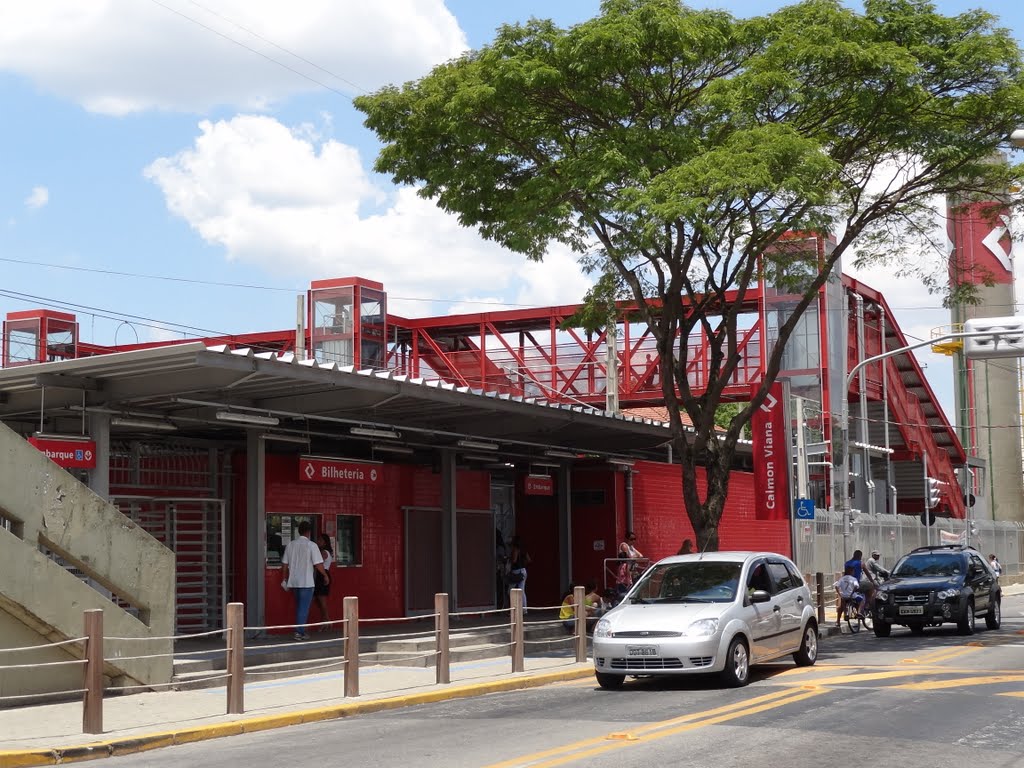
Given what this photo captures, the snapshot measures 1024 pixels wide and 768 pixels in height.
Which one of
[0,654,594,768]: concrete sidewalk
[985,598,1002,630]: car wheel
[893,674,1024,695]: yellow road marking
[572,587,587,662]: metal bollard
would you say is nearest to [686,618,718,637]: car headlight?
[893,674,1024,695]: yellow road marking

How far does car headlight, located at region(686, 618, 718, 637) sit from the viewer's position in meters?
14.9

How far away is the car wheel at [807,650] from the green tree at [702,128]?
486cm

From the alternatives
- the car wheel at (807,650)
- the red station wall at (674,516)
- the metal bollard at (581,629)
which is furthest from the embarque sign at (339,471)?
the car wheel at (807,650)

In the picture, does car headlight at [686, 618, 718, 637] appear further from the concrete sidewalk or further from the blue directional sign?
the blue directional sign

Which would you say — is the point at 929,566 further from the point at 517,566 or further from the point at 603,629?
the point at 603,629

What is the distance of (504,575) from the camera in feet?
94.5

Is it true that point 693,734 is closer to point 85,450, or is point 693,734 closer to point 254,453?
point 85,450

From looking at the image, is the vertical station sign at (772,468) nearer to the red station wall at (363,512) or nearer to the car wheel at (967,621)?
the car wheel at (967,621)

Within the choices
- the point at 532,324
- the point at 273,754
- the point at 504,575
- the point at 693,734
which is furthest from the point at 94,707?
the point at 532,324

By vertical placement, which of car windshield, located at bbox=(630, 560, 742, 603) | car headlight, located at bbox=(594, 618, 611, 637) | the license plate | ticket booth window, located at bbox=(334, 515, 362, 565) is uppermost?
ticket booth window, located at bbox=(334, 515, 362, 565)

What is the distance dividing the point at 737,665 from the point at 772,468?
14308 mm

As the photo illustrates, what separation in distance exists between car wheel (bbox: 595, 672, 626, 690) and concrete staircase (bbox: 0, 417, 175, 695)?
5253mm

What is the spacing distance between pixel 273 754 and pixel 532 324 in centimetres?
3554

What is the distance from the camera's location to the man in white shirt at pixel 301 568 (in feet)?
67.0
